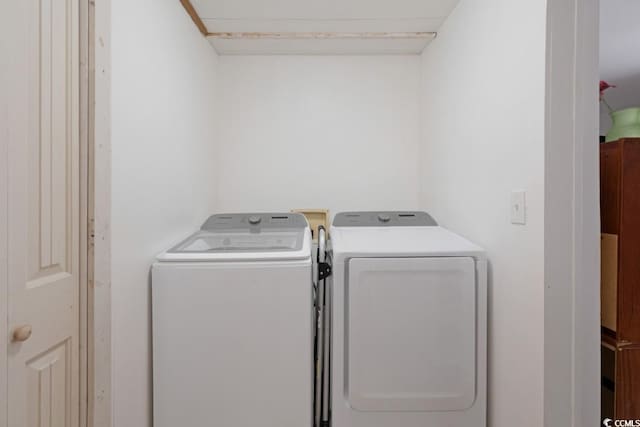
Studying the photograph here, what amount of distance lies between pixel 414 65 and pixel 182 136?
1.71m

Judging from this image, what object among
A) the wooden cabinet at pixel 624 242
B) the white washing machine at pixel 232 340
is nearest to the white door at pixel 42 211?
the white washing machine at pixel 232 340

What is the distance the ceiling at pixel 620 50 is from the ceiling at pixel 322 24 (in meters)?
0.97

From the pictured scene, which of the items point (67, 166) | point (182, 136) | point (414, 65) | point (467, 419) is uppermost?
point (414, 65)

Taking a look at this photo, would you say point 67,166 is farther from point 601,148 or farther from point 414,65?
point 414,65

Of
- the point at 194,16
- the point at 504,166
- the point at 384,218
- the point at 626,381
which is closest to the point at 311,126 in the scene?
the point at 384,218

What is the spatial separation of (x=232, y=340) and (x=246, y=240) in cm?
56

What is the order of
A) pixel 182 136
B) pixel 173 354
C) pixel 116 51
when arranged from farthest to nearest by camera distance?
pixel 182 136
pixel 173 354
pixel 116 51

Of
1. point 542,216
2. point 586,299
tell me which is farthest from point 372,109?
point 586,299

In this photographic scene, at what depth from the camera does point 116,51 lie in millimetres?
1228

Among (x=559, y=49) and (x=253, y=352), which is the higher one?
(x=559, y=49)

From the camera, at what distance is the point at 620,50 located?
2502 millimetres

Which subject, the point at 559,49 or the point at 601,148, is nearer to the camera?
the point at 559,49

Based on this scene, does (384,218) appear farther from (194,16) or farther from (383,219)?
(194,16)

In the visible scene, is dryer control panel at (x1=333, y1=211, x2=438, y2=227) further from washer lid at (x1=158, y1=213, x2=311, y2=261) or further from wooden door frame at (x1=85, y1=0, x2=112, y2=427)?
wooden door frame at (x1=85, y1=0, x2=112, y2=427)
